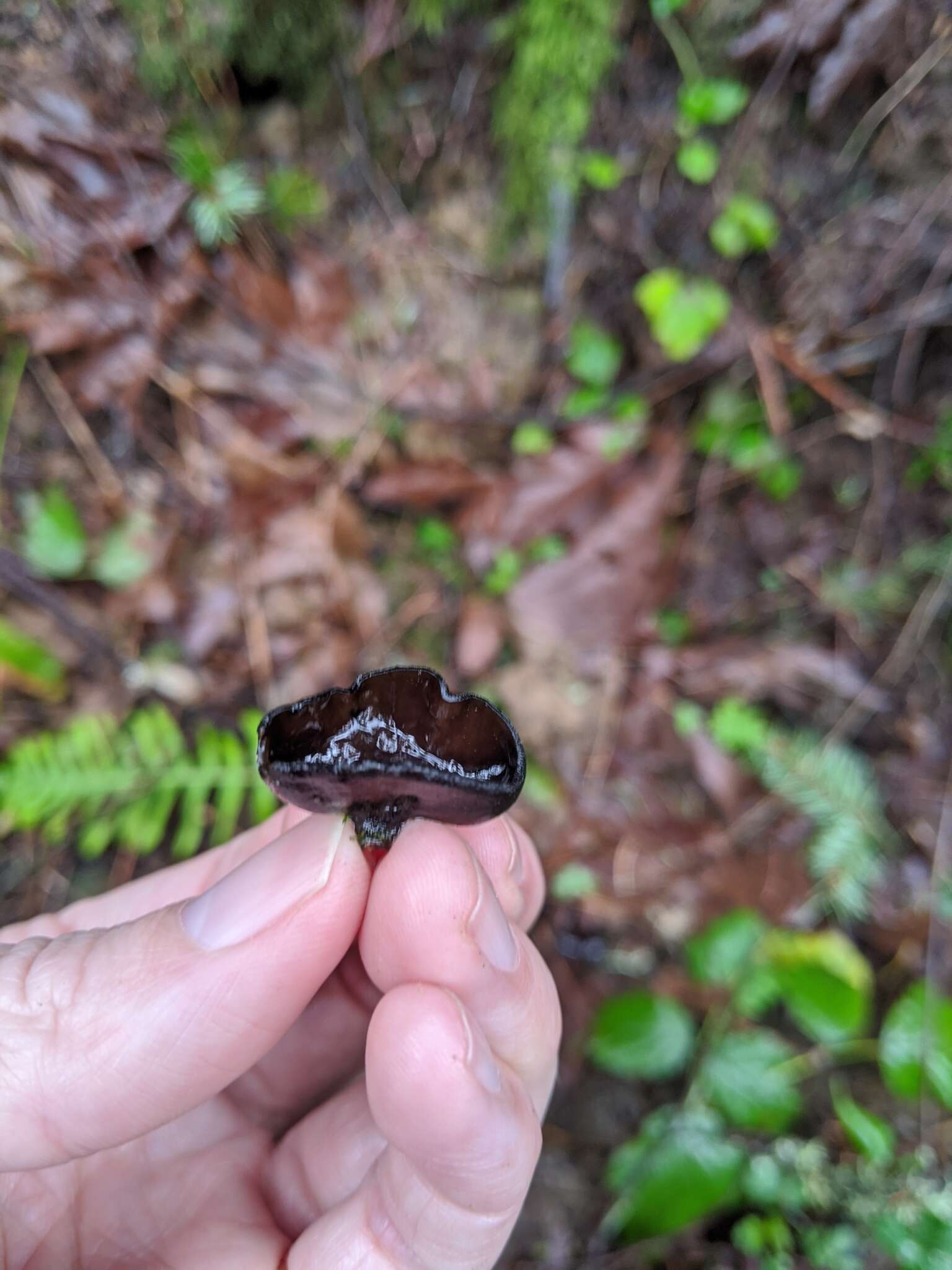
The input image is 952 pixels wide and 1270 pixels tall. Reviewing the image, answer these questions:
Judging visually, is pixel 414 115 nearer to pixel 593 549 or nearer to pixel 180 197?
pixel 180 197

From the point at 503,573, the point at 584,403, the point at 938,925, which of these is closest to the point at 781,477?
the point at 584,403

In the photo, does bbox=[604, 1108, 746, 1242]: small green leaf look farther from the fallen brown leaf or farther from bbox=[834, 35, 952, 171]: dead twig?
bbox=[834, 35, 952, 171]: dead twig

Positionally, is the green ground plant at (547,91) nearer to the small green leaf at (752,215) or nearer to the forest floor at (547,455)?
the forest floor at (547,455)

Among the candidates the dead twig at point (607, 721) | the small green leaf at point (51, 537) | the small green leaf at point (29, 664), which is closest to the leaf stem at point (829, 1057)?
the dead twig at point (607, 721)

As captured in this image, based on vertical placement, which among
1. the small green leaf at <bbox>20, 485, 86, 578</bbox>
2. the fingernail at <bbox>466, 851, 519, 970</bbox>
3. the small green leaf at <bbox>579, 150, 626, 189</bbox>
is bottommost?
the fingernail at <bbox>466, 851, 519, 970</bbox>

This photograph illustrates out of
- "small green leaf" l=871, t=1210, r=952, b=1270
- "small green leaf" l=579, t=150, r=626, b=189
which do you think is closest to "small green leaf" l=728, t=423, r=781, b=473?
"small green leaf" l=579, t=150, r=626, b=189

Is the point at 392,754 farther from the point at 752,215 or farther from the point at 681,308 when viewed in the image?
the point at 752,215

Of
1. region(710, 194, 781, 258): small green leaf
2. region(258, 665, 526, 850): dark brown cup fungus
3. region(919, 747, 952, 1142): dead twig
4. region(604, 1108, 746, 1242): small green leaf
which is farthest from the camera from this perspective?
region(710, 194, 781, 258): small green leaf
